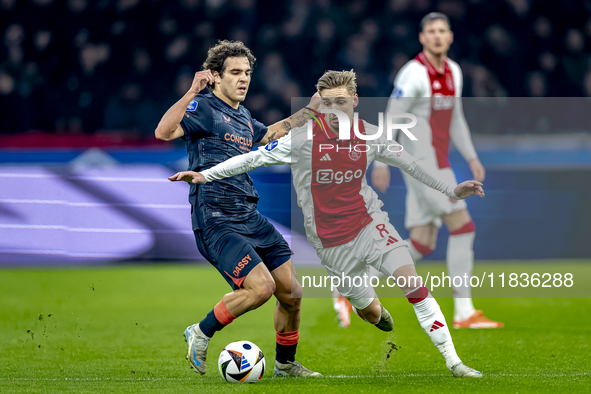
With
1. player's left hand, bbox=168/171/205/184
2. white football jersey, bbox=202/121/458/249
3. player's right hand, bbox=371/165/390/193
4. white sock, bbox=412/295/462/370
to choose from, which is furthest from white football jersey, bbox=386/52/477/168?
player's left hand, bbox=168/171/205/184

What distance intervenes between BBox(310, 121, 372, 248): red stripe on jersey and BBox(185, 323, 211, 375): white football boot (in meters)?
0.87

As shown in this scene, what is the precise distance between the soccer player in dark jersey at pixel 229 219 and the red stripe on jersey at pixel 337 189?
0.96 ft

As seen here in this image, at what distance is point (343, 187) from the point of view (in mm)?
4172

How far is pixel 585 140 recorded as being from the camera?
966cm

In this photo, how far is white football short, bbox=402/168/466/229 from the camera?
5898 millimetres

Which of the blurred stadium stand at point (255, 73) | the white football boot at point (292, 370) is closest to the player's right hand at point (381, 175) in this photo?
the white football boot at point (292, 370)

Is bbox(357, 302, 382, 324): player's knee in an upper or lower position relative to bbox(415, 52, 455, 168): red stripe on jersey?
lower

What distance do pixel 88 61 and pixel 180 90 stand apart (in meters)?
1.73

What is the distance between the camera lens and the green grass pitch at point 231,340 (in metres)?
3.82

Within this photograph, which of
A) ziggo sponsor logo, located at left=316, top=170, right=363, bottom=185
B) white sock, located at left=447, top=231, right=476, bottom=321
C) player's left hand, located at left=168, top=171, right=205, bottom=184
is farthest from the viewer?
white sock, located at left=447, top=231, right=476, bottom=321

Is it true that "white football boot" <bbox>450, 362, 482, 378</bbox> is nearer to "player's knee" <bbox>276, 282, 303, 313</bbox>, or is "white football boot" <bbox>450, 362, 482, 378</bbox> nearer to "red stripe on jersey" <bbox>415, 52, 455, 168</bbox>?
"player's knee" <bbox>276, 282, 303, 313</bbox>

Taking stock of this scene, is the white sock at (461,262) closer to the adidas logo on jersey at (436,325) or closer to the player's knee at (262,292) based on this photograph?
the adidas logo on jersey at (436,325)

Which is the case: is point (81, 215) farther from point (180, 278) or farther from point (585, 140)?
point (585, 140)

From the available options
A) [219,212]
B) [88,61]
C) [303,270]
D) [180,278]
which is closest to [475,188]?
[219,212]
